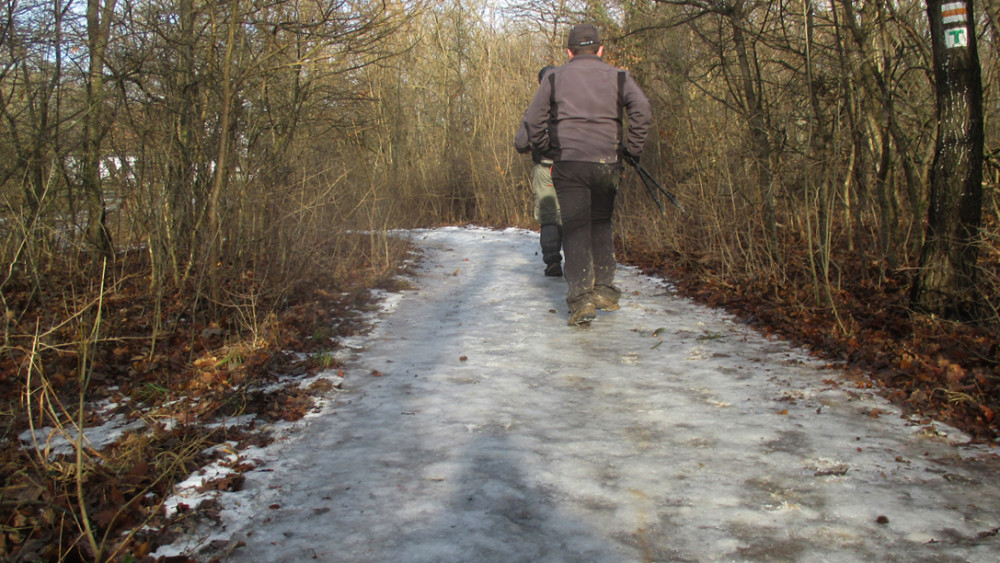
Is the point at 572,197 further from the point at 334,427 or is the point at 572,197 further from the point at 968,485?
the point at 968,485

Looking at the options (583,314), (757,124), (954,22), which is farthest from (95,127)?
(954,22)

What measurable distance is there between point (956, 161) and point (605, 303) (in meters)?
2.90

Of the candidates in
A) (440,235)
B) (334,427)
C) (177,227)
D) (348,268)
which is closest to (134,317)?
(177,227)

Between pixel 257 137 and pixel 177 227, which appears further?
pixel 257 137

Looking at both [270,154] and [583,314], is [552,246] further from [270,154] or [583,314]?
[270,154]

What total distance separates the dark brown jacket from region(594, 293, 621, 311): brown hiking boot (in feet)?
4.09

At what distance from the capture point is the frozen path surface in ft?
8.36

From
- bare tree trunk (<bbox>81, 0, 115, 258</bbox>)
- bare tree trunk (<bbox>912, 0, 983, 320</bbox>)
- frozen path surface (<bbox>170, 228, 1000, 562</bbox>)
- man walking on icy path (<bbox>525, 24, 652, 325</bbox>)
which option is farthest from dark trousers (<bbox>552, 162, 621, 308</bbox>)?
bare tree trunk (<bbox>81, 0, 115, 258</bbox>)

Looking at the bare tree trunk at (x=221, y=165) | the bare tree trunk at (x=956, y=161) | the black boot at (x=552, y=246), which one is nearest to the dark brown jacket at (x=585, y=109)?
the bare tree trunk at (x=956, y=161)

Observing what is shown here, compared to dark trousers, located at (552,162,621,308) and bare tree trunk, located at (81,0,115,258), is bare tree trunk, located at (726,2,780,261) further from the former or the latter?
bare tree trunk, located at (81,0,115,258)

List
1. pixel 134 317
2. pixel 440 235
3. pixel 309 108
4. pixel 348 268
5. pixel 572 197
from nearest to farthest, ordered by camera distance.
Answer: pixel 572 197 < pixel 134 317 < pixel 309 108 < pixel 348 268 < pixel 440 235

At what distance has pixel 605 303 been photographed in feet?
21.0

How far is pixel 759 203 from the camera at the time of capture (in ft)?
23.2

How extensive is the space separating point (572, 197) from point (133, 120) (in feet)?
13.8
